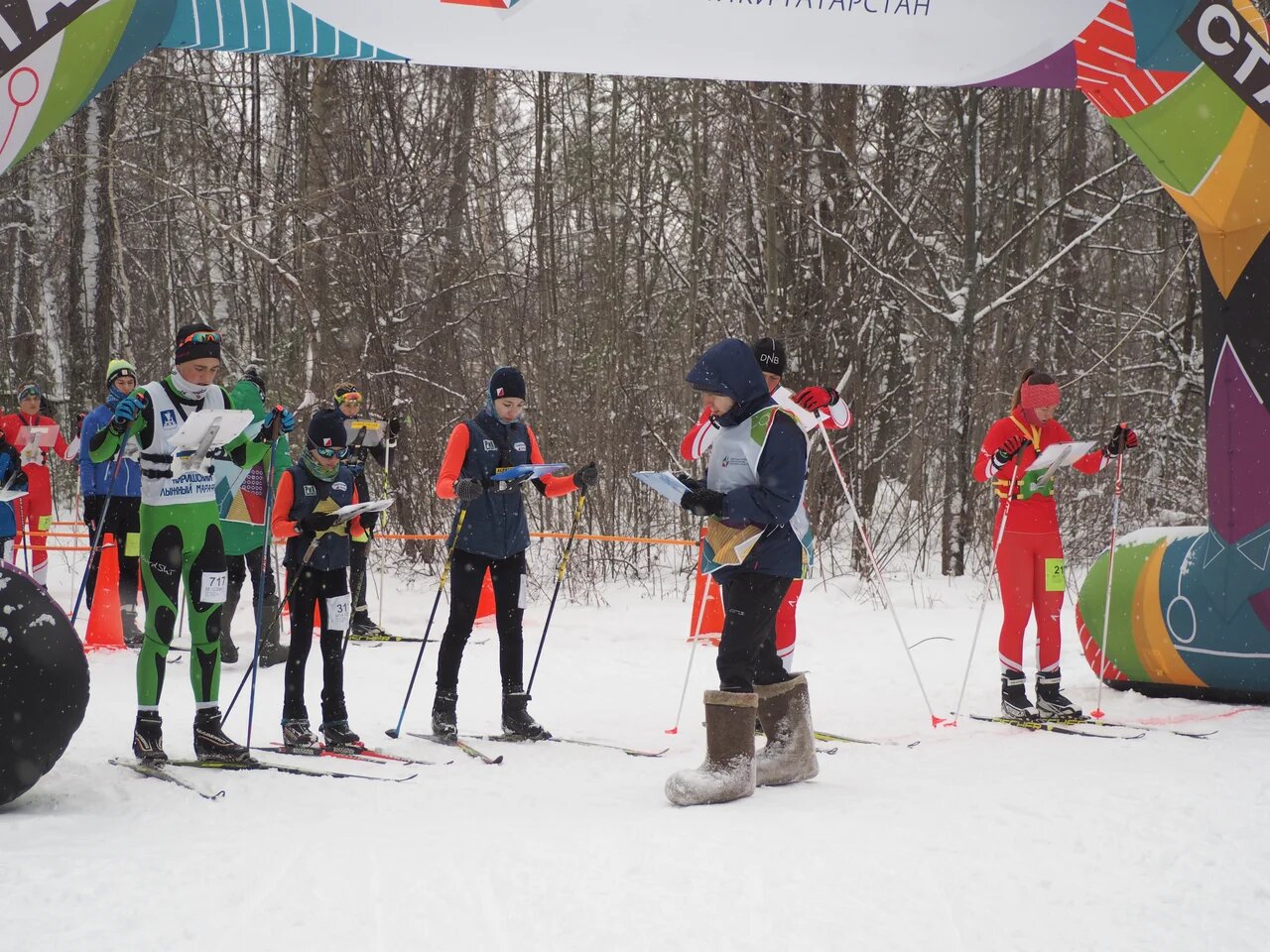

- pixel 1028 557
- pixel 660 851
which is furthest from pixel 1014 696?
pixel 660 851

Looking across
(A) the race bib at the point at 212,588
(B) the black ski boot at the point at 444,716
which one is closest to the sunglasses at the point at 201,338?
(A) the race bib at the point at 212,588

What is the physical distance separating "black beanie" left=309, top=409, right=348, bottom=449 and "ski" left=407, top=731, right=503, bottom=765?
66.9 inches

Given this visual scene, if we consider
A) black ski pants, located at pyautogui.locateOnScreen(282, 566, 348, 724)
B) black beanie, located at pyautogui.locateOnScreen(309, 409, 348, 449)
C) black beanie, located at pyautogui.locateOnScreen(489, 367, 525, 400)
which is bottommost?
black ski pants, located at pyautogui.locateOnScreen(282, 566, 348, 724)

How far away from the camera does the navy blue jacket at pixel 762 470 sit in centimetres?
481

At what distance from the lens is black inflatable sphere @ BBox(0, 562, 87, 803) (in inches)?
172

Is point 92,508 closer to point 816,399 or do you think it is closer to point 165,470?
point 165,470

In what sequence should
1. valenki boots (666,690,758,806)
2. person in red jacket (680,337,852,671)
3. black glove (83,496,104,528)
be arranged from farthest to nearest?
1. black glove (83,496,104,528)
2. person in red jacket (680,337,852,671)
3. valenki boots (666,690,758,806)

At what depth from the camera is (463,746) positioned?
609 centimetres

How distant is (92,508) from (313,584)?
16.8 feet

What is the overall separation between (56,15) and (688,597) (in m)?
7.74

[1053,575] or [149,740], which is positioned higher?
[1053,575]

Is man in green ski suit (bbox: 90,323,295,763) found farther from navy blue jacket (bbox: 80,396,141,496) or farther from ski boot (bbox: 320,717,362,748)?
navy blue jacket (bbox: 80,396,141,496)

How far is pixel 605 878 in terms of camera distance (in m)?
3.60

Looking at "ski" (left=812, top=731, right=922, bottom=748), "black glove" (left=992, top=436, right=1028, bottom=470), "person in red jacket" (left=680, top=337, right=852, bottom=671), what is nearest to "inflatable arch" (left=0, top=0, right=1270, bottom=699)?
"black glove" (left=992, top=436, right=1028, bottom=470)
